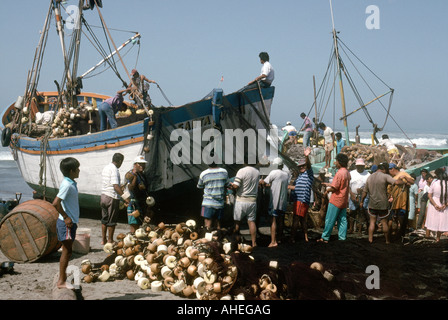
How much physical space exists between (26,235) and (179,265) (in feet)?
9.15

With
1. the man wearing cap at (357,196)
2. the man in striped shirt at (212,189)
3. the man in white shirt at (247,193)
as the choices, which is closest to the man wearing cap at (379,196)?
the man wearing cap at (357,196)

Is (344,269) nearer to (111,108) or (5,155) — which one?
(111,108)

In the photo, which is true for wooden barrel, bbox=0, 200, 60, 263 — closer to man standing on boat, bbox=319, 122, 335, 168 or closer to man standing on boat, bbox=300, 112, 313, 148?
man standing on boat, bbox=319, 122, 335, 168

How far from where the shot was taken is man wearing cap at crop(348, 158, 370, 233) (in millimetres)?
10422

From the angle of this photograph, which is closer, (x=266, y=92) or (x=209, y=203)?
(x=209, y=203)

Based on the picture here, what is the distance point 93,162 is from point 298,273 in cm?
752

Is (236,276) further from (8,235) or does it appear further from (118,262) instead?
(8,235)

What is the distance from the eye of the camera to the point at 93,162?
1159 centimetres

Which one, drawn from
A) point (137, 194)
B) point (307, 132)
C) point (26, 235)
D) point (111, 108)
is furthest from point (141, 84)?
point (307, 132)

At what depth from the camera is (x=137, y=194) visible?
841 centimetres

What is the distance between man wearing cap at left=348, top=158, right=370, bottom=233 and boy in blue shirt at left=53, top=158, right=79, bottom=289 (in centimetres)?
690

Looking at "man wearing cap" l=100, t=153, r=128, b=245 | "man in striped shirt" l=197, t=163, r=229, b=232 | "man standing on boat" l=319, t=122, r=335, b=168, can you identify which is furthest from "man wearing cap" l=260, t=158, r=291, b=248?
"man standing on boat" l=319, t=122, r=335, b=168
